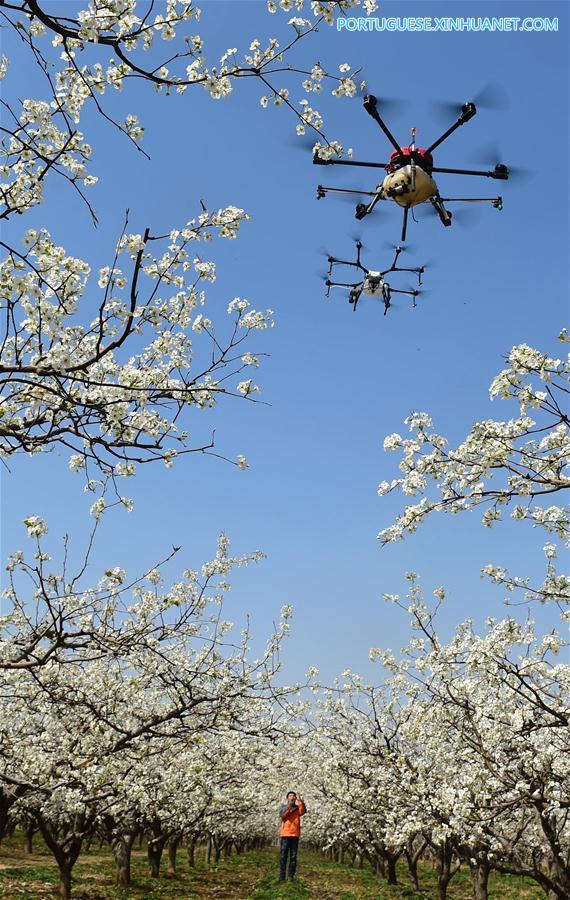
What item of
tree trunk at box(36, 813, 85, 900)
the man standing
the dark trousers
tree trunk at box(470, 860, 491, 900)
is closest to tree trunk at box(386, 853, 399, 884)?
the dark trousers

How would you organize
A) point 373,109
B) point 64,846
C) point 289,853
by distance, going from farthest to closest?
point 289,853 → point 64,846 → point 373,109

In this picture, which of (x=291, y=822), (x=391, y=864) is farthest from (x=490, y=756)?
(x=391, y=864)

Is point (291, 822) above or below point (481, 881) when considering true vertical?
below

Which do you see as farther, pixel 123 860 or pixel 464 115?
pixel 123 860

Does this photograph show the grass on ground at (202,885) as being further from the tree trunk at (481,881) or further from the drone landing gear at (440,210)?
the drone landing gear at (440,210)

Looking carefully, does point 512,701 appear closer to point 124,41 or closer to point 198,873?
point 124,41

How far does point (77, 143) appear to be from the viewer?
16.5 feet

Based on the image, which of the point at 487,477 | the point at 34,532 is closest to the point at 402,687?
the point at 487,477

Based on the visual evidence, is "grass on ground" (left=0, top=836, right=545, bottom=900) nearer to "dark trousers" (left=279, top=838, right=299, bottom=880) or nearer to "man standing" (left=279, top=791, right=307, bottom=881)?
"dark trousers" (left=279, top=838, right=299, bottom=880)

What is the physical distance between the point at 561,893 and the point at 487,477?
479cm

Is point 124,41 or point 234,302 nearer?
point 124,41

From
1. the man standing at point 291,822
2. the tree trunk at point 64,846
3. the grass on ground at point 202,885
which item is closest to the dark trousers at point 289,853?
the man standing at point 291,822

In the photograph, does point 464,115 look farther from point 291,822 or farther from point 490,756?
point 291,822

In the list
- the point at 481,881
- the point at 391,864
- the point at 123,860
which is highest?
the point at 481,881
